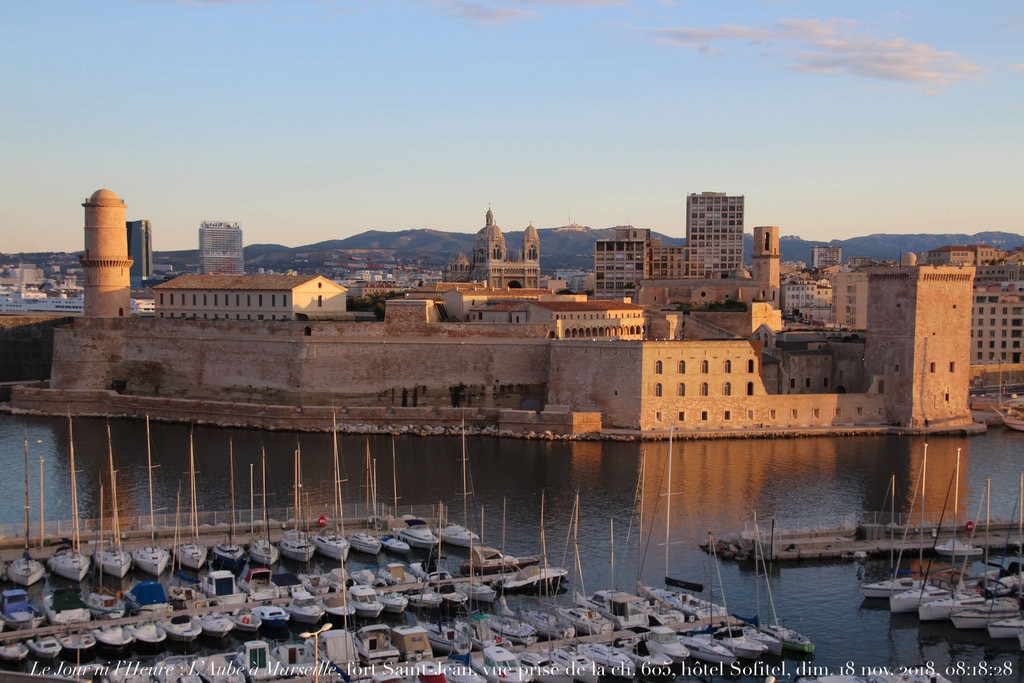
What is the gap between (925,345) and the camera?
32.0 m

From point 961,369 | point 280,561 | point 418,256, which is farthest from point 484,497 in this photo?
point 418,256

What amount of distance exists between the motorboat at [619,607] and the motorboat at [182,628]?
498 centimetres

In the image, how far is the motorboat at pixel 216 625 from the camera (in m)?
15.5

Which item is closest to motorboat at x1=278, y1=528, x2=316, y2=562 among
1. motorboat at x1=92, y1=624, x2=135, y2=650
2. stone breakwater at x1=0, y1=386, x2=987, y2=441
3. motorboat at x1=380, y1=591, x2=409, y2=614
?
motorboat at x1=380, y1=591, x2=409, y2=614

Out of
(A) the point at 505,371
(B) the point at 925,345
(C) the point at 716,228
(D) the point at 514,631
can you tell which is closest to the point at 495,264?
(C) the point at 716,228

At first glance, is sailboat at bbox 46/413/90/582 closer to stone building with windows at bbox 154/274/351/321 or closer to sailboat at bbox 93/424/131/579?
sailboat at bbox 93/424/131/579

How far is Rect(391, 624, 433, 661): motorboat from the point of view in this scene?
47.7ft

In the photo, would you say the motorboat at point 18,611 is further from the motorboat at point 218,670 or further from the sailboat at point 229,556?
the sailboat at point 229,556

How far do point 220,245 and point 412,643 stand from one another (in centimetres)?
15241

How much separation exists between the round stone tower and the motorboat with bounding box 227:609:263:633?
82.7 feet

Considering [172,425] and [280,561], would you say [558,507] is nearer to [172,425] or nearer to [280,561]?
[280,561]

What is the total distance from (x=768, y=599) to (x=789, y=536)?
8.81 feet

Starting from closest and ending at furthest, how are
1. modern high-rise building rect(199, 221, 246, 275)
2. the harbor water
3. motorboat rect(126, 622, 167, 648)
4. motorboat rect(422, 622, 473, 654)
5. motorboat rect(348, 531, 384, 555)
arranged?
motorboat rect(422, 622, 473, 654), motorboat rect(126, 622, 167, 648), the harbor water, motorboat rect(348, 531, 384, 555), modern high-rise building rect(199, 221, 246, 275)

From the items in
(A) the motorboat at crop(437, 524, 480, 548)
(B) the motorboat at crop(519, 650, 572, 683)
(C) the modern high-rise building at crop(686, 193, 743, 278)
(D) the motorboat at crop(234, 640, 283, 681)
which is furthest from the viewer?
(C) the modern high-rise building at crop(686, 193, 743, 278)
